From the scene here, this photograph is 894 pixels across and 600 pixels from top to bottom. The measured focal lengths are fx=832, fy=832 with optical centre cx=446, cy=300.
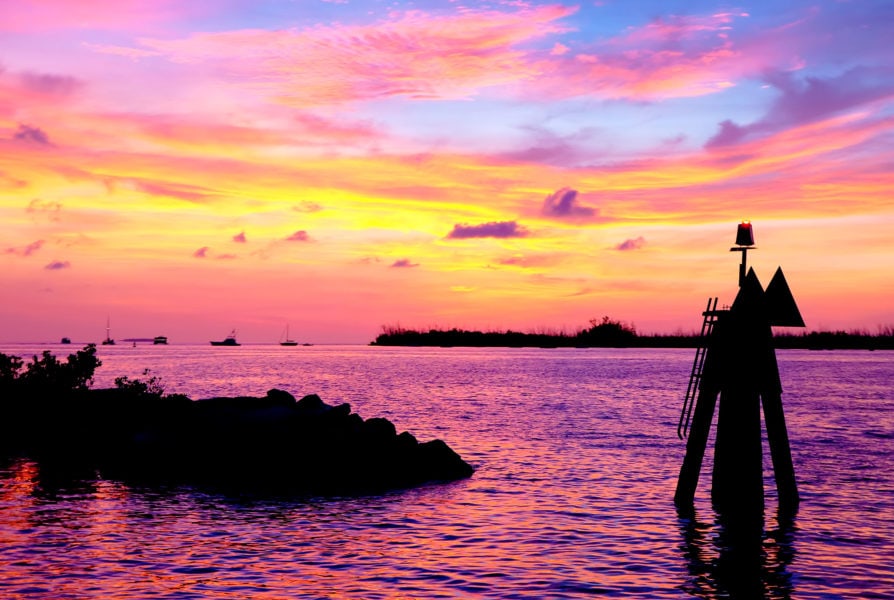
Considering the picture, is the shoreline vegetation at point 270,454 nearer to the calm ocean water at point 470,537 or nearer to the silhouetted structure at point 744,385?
the calm ocean water at point 470,537

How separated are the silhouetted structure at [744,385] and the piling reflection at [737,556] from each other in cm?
79

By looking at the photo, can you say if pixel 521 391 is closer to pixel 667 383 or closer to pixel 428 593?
pixel 667 383

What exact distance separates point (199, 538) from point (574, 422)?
99.3 ft

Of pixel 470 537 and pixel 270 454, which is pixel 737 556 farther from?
pixel 270 454

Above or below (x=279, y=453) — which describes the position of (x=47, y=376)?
above

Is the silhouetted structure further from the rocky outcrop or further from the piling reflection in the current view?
the rocky outcrop

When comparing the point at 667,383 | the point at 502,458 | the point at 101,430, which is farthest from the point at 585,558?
the point at 667,383

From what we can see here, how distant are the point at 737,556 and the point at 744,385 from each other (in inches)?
157

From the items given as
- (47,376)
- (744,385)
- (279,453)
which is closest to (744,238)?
(744,385)

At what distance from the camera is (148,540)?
16984 millimetres

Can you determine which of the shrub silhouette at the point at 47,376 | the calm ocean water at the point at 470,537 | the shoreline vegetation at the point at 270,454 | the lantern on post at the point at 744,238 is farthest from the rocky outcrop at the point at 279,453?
the lantern on post at the point at 744,238

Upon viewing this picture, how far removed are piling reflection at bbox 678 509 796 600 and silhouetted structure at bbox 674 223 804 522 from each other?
2.58 ft

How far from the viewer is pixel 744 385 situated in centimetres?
1894

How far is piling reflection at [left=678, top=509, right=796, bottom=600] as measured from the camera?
1452 centimetres
